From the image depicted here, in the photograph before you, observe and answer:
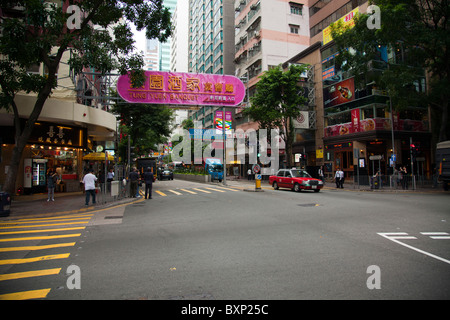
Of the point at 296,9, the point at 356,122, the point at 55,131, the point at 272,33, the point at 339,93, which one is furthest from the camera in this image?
the point at 296,9

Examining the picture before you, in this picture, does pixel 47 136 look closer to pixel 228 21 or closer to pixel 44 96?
pixel 44 96

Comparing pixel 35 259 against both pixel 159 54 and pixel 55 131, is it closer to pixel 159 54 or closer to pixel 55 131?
pixel 55 131

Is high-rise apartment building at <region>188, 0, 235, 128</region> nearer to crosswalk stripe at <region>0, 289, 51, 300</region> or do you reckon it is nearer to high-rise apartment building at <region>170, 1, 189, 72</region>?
high-rise apartment building at <region>170, 1, 189, 72</region>

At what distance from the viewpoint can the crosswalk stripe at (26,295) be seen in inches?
151

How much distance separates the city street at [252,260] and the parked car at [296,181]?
10.7 meters

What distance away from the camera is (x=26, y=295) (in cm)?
392

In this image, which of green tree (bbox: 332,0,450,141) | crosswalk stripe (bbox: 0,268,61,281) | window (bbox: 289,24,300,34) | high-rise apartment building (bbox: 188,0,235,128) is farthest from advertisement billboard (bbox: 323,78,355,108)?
high-rise apartment building (bbox: 188,0,235,128)

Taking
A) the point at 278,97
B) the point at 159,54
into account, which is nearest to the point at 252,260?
the point at 278,97

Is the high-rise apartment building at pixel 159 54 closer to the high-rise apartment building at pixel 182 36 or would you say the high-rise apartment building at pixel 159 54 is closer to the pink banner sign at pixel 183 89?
the high-rise apartment building at pixel 182 36

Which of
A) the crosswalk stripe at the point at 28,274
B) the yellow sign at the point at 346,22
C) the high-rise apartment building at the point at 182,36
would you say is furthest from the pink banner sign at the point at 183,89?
the high-rise apartment building at the point at 182,36

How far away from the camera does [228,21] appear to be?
63.5 meters

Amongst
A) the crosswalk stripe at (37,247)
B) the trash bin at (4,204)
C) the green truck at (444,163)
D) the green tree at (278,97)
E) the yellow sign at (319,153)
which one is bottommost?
the crosswalk stripe at (37,247)

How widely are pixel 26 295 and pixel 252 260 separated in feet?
11.7
